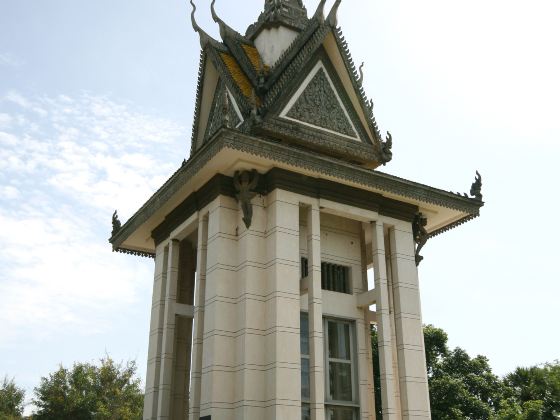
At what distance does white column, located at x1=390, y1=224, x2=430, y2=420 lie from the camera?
46.8 feet

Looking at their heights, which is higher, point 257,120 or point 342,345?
point 257,120

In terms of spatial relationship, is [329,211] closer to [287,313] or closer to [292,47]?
[287,313]

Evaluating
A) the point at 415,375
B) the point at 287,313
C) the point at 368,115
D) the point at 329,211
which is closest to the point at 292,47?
the point at 368,115

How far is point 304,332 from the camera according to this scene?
1435 centimetres

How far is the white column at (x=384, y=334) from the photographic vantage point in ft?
44.6

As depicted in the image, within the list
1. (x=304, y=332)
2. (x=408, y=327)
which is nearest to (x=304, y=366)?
(x=304, y=332)

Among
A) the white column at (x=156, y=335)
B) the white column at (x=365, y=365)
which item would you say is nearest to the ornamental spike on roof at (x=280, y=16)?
the white column at (x=156, y=335)

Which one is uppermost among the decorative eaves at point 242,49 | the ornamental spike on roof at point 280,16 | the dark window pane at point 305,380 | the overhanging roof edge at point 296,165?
the ornamental spike on roof at point 280,16

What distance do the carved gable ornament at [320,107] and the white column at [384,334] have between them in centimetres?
316

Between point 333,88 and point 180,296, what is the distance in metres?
7.08

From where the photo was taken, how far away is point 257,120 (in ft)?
49.3

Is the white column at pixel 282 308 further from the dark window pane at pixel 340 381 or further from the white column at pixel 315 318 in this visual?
the dark window pane at pixel 340 381

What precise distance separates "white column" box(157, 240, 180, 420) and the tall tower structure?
0.12 feet

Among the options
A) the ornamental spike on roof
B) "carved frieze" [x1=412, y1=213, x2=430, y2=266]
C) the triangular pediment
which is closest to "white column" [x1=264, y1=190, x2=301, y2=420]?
the triangular pediment
